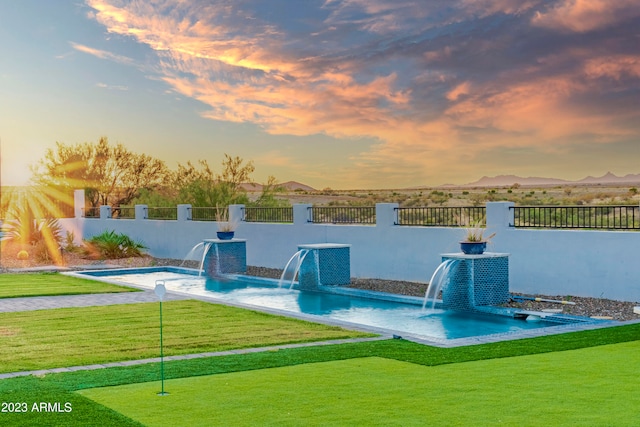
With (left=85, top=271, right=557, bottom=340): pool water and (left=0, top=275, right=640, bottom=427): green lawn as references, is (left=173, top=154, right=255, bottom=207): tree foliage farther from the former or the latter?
(left=0, top=275, right=640, bottom=427): green lawn

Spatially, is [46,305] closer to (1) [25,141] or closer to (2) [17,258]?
(2) [17,258]

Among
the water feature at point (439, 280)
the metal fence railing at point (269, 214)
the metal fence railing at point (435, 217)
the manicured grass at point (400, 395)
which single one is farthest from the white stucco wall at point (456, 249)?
the manicured grass at point (400, 395)

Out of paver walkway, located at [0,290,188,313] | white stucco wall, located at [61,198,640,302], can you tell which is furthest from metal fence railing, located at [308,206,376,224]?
paver walkway, located at [0,290,188,313]

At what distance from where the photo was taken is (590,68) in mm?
28359

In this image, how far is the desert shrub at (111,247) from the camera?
27328 millimetres

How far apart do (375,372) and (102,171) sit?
40.1 meters

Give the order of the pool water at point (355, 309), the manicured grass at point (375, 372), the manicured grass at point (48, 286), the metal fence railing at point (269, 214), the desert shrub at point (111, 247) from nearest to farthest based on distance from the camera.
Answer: the manicured grass at point (375, 372) → the pool water at point (355, 309) → the manicured grass at point (48, 286) → the metal fence railing at point (269, 214) → the desert shrub at point (111, 247)

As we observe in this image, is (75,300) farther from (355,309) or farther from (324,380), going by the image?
(324,380)

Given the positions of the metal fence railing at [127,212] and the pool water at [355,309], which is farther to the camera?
the metal fence railing at [127,212]

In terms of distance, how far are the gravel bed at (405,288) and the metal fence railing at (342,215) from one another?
75.4 inches

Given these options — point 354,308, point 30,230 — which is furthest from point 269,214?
point 30,230

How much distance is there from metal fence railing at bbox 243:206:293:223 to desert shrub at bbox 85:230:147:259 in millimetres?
4751

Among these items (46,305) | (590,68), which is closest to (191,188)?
(590,68)

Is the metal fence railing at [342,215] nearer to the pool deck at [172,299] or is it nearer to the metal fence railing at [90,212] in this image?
the pool deck at [172,299]
